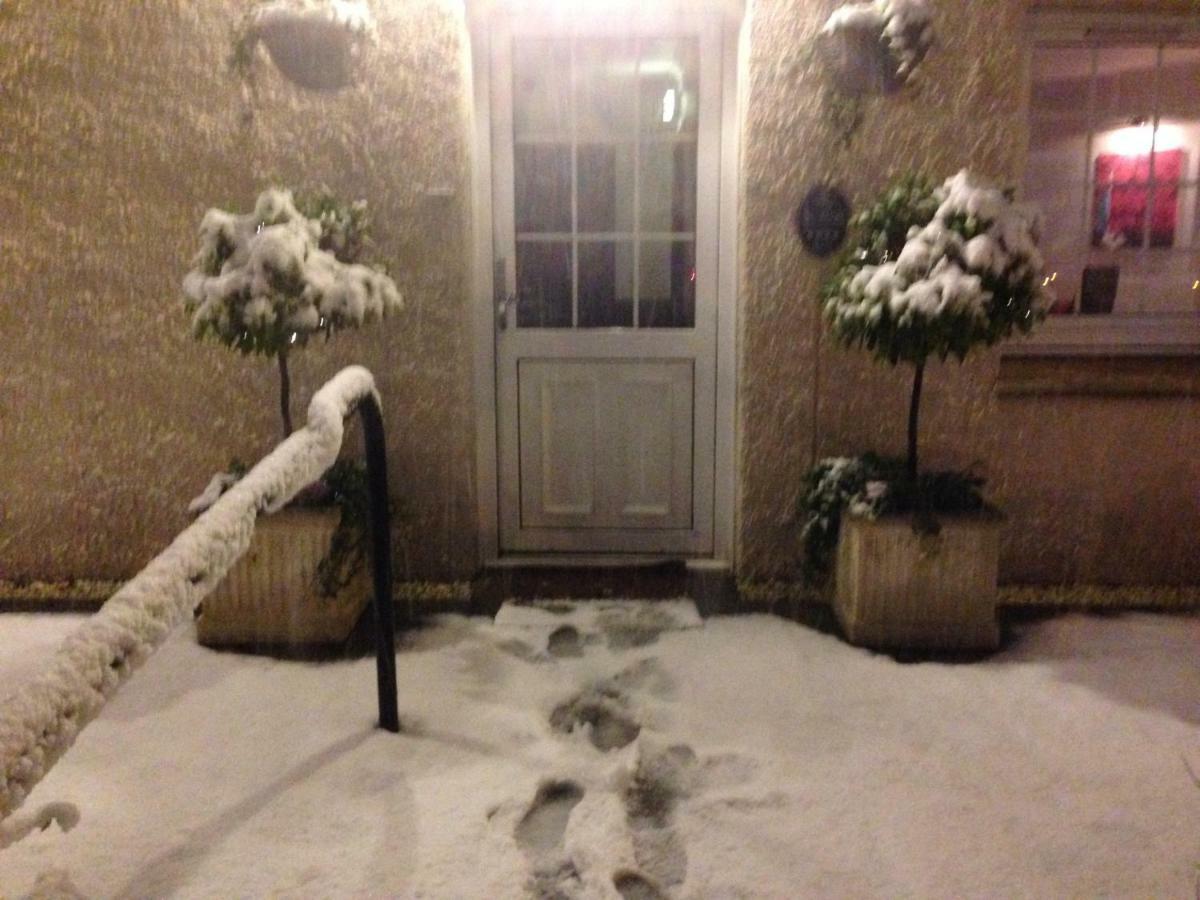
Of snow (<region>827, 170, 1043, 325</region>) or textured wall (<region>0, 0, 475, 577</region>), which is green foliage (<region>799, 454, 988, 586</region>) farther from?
textured wall (<region>0, 0, 475, 577</region>)

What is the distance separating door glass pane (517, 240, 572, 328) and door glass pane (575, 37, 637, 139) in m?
0.48

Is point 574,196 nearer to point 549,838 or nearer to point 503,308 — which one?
point 503,308

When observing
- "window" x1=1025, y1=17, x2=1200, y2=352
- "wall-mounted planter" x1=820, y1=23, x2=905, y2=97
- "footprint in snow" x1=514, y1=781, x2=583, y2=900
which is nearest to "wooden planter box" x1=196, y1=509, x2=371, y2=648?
"footprint in snow" x1=514, y1=781, x2=583, y2=900

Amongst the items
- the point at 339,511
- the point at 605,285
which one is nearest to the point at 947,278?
the point at 605,285

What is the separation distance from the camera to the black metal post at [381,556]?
8.47 feet

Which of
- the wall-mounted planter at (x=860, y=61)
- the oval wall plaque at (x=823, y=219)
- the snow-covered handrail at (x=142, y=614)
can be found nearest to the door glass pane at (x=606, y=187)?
the oval wall plaque at (x=823, y=219)

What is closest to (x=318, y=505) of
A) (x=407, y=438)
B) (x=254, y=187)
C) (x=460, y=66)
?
(x=407, y=438)

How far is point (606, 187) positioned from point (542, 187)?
0.87ft

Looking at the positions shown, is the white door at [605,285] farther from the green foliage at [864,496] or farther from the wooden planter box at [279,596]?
the wooden planter box at [279,596]

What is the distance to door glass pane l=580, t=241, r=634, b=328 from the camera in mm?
4215

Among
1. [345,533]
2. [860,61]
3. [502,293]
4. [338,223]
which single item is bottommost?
[345,533]

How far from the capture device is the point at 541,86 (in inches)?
161

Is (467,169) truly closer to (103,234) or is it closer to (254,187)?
(254,187)

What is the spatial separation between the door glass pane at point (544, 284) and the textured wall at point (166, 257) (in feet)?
1.21
